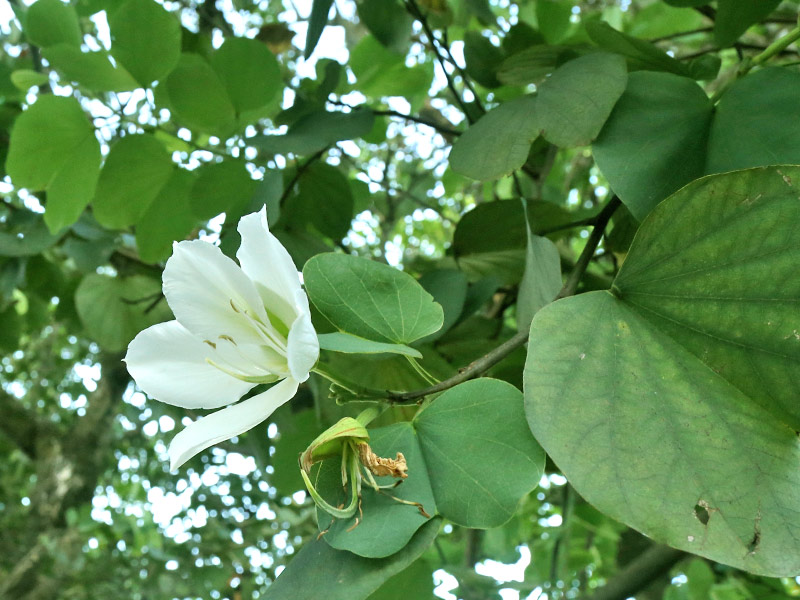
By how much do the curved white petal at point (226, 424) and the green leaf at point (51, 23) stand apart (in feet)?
2.29

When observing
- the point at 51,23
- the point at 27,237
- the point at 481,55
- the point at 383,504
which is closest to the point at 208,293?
the point at 383,504

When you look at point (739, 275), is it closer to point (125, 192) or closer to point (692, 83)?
point (692, 83)

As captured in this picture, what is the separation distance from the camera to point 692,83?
0.57 m

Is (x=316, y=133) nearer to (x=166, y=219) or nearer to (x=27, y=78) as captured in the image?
(x=166, y=219)

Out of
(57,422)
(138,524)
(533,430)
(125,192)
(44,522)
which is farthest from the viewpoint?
(57,422)

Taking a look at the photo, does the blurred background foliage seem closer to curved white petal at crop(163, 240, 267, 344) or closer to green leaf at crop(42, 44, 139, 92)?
green leaf at crop(42, 44, 139, 92)

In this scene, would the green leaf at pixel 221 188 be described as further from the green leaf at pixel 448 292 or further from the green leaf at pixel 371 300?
the green leaf at pixel 371 300

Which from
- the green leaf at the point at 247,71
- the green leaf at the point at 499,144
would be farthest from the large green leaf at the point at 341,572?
the green leaf at the point at 247,71

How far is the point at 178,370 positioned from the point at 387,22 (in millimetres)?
623

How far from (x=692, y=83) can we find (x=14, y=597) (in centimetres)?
278

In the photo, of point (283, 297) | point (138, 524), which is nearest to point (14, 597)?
point (138, 524)

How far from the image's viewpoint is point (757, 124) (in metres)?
0.52

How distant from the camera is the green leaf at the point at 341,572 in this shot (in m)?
0.39

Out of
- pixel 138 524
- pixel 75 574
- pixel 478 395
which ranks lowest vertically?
pixel 75 574
